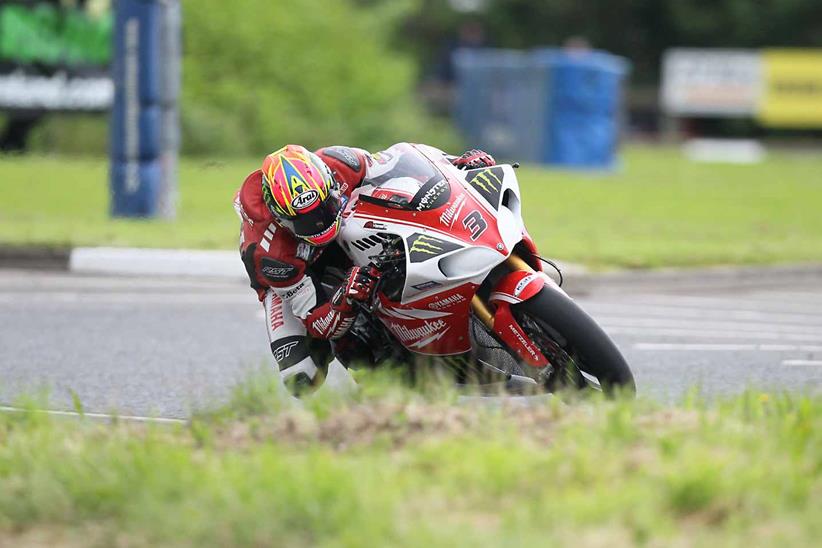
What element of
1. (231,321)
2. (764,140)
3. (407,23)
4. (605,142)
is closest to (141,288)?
(231,321)

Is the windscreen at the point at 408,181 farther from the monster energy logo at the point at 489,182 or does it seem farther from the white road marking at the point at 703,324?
the white road marking at the point at 703,324

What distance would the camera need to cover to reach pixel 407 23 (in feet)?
177

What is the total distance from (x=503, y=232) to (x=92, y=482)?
229 centimetres

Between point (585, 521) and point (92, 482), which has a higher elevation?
point (585, 521)

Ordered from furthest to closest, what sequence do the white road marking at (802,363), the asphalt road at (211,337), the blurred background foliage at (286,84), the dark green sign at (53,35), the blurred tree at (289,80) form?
the blurred tree at (289,80)
the blurred background foliage at (286,84)
the dark green sign at (53,35)
the white road marking at (802,363)
the asphalt road at (211,337)

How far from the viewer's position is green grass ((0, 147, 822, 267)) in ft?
44.4

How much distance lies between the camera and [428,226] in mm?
6082

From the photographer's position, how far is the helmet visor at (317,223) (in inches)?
241

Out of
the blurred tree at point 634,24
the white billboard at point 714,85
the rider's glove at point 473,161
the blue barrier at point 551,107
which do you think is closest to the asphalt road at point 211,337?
the rider's glove at point 473,161

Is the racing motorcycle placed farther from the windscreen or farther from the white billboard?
the white billboard

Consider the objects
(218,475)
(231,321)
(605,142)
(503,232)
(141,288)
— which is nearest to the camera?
(218,475)

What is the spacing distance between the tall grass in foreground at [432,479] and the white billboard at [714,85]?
111 feet

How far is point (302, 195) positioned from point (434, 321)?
31.6 inches

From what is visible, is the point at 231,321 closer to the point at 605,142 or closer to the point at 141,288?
the point at 141,288
